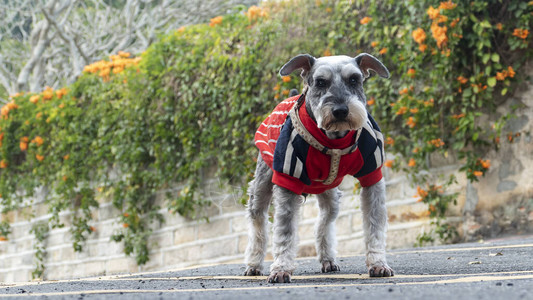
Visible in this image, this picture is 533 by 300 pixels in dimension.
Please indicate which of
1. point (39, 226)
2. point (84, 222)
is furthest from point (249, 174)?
point (39, 226)

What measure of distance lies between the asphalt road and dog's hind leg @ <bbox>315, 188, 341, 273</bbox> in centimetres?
15

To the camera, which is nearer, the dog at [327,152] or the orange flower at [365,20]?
the dog at [327,152]

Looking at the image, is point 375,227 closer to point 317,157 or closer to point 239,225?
point 317,157

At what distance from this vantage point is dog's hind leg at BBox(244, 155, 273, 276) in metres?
4.52

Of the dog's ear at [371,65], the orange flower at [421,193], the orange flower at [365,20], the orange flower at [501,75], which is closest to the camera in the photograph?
the dog's ear at [371,65]

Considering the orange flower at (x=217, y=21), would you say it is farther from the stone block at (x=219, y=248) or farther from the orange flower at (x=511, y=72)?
the orange flower at (x=511, y=72)

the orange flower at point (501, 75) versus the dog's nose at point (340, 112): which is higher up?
the orange flower at point (501, 75)

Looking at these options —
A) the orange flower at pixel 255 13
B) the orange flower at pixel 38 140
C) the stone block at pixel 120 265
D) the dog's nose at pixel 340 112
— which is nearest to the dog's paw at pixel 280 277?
the dog's nose at pixel 340 112

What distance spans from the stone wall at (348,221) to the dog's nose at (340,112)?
1.98 metres

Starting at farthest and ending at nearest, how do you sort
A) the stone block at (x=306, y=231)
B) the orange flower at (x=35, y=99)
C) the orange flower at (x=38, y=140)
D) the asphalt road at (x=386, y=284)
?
the orange flower at (x=35, y=99)
the orange flower at (x=38, y=140)
the stone block at (x=306, y=231)
the asphalt road at (x=386, y=284)

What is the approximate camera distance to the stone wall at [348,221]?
21.0 ft

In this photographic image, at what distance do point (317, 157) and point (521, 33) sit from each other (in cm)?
368

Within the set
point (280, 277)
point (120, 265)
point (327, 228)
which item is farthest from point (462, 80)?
point (120, 265)

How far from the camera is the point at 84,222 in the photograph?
32.4 ft
